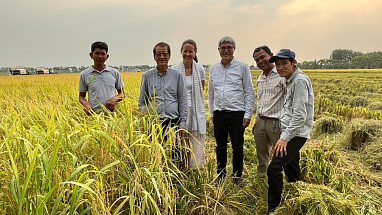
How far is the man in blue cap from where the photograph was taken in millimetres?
1749

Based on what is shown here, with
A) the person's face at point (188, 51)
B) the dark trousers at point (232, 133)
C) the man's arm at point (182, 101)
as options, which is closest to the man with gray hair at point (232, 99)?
the dark trousers at point (232, 133)

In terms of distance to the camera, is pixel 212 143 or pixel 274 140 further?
pixel 212 143

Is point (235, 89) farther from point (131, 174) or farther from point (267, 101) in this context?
point (131, 174)

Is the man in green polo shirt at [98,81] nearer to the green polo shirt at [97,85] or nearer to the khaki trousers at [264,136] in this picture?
the green polo shirt at [97,85]

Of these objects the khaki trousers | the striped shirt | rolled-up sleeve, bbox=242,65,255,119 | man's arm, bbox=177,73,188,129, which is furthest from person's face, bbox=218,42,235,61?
the khaki trousers

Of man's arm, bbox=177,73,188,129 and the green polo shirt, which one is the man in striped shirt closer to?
man's arm, bbox=177,73,188,129

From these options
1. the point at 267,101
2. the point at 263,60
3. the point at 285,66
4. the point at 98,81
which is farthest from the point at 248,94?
the point at 98,81

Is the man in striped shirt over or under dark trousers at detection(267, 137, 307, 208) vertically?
over

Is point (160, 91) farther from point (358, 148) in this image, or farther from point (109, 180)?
point (358, 148)

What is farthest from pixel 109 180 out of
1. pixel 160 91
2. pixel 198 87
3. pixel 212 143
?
pixel 212 143

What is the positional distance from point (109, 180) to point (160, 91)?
98cm

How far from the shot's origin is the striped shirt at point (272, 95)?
2.20 meters

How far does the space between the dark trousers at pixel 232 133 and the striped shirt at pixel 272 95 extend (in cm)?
27

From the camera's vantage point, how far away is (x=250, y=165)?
3.12 m
